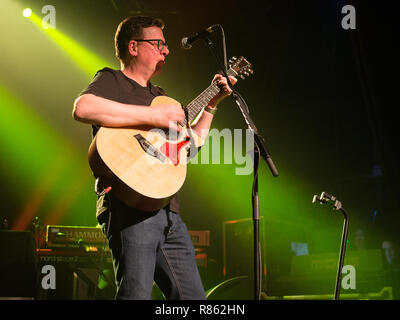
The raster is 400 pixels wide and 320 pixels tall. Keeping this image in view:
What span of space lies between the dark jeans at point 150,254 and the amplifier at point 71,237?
7.86 ft

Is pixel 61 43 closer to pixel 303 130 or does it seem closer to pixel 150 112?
pixel 303 130

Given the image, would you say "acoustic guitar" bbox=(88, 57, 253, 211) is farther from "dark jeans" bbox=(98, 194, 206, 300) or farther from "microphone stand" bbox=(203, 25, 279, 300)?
"microphone stand" bbox=(203, 25, 279, 300)

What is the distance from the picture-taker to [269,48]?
705cm

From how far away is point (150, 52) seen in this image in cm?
256

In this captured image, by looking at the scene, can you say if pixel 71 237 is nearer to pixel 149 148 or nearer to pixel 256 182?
pixel 149 148

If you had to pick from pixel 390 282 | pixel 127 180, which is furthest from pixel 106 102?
pixel 390 282

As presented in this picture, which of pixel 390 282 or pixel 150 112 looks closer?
pixel 150 112

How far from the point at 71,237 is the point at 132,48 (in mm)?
2612

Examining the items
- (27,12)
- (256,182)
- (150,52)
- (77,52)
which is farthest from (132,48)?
(77,52)

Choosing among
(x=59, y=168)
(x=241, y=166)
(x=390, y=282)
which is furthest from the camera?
(x=241, y=166)

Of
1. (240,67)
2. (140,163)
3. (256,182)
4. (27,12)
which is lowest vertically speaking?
(256,182)

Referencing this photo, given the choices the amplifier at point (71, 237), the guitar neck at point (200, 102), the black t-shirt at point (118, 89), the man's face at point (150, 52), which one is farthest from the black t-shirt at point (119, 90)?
the amplifier at point (71, 237)

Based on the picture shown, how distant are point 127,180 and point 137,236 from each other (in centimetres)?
27

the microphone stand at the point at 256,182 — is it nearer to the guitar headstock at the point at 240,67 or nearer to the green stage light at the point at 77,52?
the guitar headstock at the point at 240,67
